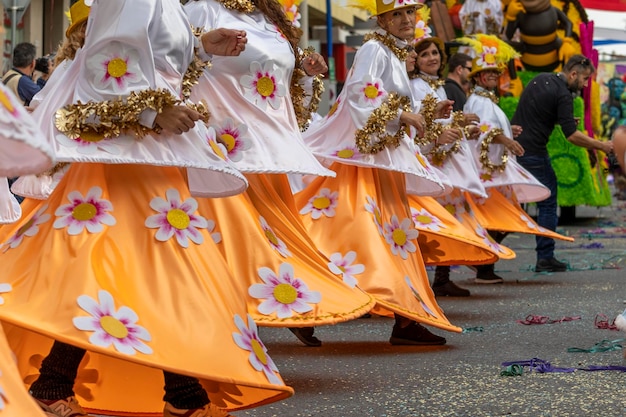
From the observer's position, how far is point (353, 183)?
671cm

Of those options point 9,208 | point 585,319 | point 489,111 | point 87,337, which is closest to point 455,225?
point 585,319

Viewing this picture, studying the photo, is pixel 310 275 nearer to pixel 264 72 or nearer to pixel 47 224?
pixel 264 72

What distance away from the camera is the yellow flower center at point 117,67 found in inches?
153

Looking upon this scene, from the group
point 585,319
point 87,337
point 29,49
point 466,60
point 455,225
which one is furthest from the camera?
point 466,60

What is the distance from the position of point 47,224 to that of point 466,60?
7.05 m

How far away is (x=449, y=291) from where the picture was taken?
9086mm

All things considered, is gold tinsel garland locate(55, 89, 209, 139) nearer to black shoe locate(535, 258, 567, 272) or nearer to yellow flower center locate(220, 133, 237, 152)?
yellow flower center locate(220, 133, 237, 152)

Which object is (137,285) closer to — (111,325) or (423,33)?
(111,325)

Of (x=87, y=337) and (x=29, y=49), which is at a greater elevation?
(x=87, y=337)

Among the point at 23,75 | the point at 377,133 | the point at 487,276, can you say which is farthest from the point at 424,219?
the point at 23,75

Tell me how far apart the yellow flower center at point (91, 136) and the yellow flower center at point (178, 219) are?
0.31 meters

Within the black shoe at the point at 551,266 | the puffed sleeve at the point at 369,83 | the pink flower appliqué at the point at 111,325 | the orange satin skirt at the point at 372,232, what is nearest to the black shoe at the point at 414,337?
the orange satin skirt at the point at 372,232

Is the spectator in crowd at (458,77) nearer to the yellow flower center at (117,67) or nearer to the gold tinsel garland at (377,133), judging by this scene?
the gold tinsel garland at (377,133)

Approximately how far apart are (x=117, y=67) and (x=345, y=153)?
2828 mm
